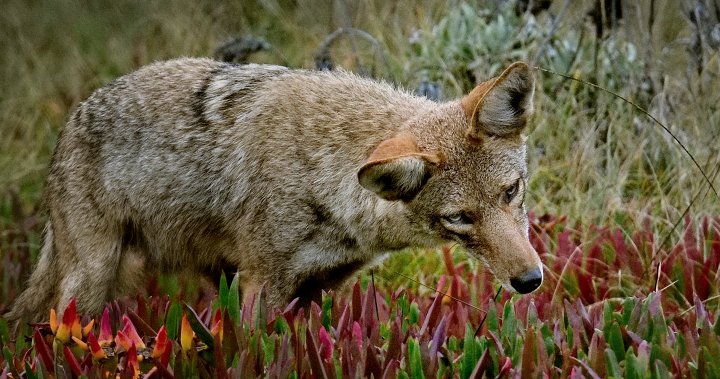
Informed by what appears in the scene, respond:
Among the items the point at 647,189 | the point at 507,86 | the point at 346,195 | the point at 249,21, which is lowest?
the point at 249,21

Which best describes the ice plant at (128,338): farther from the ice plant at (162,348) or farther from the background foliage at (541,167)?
the background foliage at (541,167)

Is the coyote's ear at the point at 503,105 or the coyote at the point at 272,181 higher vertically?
the coyote's ear at the point at 503,105

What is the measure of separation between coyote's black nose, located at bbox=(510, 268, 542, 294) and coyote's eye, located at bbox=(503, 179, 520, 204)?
1.21 feet

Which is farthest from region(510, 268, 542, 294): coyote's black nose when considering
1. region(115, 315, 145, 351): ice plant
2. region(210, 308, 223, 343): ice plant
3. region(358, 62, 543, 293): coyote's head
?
region(115, 315, 145, 351): ice plant

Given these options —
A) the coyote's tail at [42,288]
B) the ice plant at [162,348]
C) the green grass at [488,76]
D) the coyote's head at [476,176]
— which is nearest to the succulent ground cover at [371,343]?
the ice plant at [162,348]

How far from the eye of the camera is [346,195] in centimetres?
450

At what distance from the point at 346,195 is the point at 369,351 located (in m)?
1.24

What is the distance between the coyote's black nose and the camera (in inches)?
157

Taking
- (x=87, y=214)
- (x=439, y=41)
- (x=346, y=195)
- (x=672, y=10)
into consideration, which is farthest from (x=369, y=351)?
(x=672, y=10)

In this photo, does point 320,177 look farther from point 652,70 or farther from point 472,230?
point 652,70

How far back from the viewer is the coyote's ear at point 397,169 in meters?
3.92

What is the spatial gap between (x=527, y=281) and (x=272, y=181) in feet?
4.29

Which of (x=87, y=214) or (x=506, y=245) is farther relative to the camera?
(x=87, y=214)

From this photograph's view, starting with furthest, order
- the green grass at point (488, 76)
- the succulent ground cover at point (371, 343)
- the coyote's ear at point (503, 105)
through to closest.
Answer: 1. the green grass at point (488, 76)
2. the coyote's ear at point (503, 105)
3. the succulent ground cover at point (371, 343)
